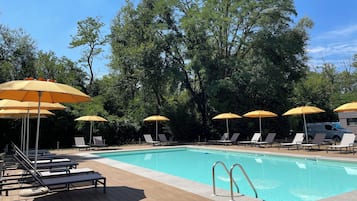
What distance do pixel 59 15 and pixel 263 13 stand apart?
645 inches

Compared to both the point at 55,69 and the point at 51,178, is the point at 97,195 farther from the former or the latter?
the point at 55,69

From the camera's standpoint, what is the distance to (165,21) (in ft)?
85.1

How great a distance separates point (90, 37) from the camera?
33.5m

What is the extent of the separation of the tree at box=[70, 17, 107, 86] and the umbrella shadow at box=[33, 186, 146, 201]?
28.3m

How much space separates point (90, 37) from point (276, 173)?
2768 centimetres

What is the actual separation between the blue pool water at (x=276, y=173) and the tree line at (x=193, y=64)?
8.39 m

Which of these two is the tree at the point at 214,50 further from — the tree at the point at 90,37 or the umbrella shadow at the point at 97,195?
the umbrella shadow at the point at 97,195

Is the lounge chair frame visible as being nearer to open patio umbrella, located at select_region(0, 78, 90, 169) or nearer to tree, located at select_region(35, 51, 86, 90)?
open patio umbrella, located at select_region(0, 78, 90, 169)

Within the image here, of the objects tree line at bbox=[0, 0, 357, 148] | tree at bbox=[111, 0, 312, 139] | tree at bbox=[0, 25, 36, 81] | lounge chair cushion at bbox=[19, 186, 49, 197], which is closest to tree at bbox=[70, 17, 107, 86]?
tree line at bbox=[0, 0, 357, 148]

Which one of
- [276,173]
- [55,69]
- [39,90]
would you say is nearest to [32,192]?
[39,90]

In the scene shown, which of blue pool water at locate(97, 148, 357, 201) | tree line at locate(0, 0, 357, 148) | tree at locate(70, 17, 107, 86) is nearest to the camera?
blue pool water at locate(97, 148, 357, 201)

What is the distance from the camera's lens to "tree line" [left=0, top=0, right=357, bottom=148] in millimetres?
24156

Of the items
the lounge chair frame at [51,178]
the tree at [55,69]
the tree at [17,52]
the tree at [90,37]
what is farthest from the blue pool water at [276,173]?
the tree at [90,37]

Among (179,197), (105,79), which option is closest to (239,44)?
(105,79)
